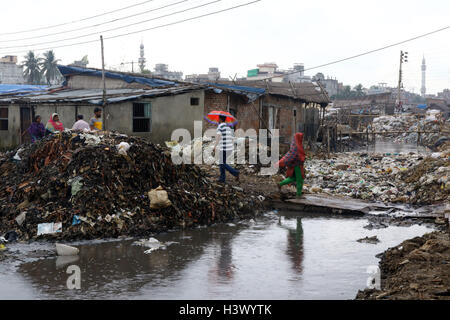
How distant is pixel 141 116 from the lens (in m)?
18.2

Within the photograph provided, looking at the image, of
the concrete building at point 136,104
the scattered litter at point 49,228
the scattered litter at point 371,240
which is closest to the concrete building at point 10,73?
the concrete building at point 136,104

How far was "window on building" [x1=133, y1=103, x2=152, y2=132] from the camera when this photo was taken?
18.2 m

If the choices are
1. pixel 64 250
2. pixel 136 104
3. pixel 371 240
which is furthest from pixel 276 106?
pixel 64 250

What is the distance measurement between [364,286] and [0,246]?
5269mm

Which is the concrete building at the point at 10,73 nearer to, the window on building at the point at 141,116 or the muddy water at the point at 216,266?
the window on building at the point at 141,116

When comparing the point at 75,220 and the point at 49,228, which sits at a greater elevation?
the point at 75,220

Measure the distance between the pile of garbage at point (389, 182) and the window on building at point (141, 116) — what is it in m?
6.33

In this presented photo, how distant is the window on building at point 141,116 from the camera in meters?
18.2

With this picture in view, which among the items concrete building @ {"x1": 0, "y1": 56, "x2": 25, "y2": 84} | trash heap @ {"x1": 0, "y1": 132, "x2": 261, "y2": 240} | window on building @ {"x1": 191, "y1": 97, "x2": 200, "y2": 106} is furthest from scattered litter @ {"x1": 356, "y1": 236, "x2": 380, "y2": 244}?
concrete building @ {"x1": 0, "y1": 56, "x2": 25, "y2": 84}

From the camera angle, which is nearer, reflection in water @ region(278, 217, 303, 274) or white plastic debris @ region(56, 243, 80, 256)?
reflection in water @ region(278, 217, 303, 274)

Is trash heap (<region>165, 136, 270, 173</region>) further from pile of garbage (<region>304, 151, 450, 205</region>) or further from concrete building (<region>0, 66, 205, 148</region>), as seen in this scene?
concrete building (<region>0, 66, 205, 148</region>)

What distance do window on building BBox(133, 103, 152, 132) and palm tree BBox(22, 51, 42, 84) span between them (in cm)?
5245

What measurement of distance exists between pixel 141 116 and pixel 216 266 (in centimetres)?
1257

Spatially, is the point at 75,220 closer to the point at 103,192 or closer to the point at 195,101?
the point at 103,192
